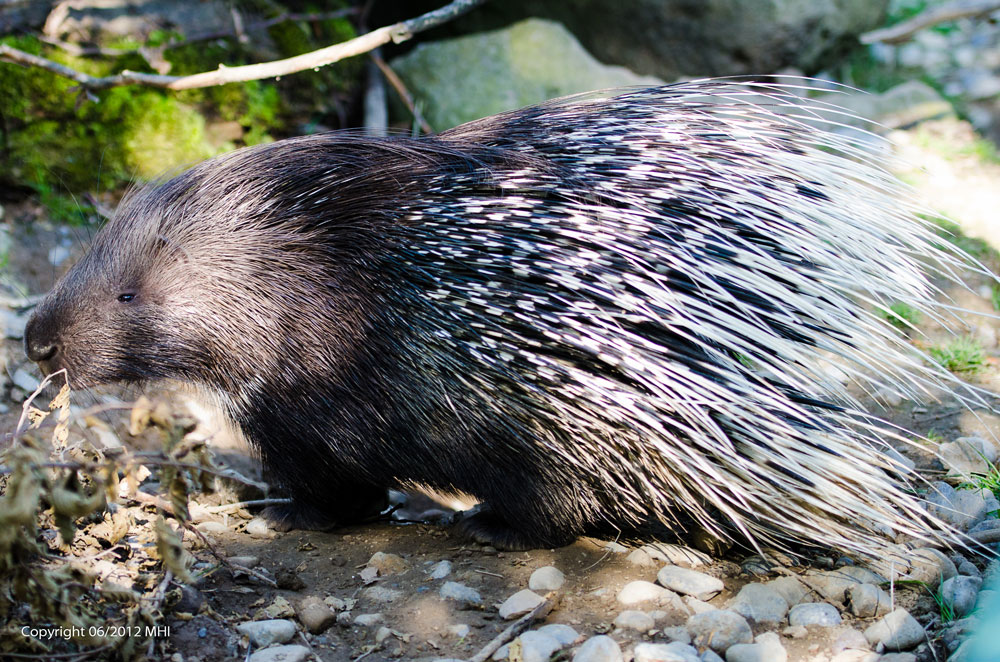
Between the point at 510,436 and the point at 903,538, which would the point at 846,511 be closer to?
the point at 903,538

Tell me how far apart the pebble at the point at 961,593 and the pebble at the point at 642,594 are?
2.13 ft

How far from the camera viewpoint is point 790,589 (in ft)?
6.91

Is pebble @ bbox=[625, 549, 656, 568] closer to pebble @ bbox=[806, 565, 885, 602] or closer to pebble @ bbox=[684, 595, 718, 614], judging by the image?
pebble @ bbox=[684, 595, 718, 614]

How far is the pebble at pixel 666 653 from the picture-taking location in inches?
71.9

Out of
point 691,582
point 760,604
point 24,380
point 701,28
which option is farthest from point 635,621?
point 701,28

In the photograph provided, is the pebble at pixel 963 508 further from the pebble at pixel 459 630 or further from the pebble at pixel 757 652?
the pebble at pixel 459 630

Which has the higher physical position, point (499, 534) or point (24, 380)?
point (24, 380)

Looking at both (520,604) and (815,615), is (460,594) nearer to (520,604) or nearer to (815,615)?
(520,604)

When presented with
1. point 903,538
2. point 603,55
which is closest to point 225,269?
point 903,538

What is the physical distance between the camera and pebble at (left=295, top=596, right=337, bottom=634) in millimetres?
2062

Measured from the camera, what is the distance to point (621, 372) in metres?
2.11

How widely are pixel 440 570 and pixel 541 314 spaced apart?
803 mm

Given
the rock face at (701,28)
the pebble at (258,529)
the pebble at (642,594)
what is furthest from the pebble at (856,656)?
the rock face at (701,28)

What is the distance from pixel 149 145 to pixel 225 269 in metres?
1.98
